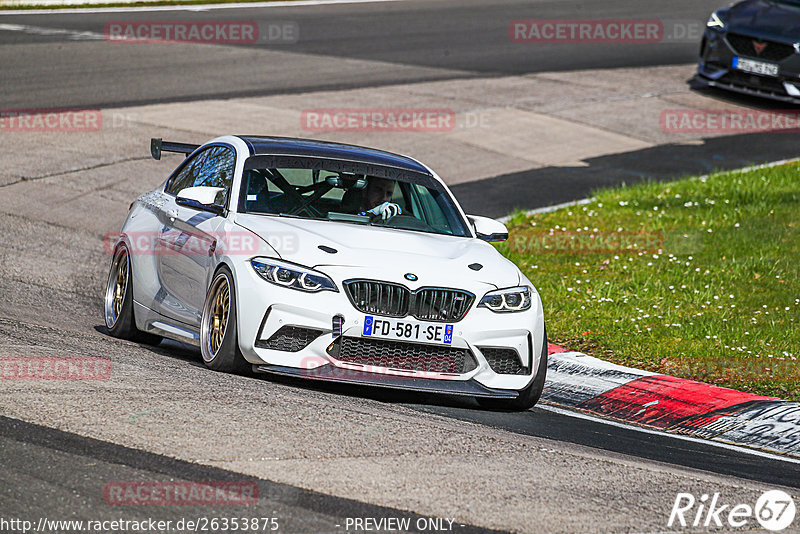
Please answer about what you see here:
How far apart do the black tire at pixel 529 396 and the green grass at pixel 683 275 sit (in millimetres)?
1664

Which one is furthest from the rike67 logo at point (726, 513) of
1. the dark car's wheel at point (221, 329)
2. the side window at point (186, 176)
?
the side window at point (186, 176)

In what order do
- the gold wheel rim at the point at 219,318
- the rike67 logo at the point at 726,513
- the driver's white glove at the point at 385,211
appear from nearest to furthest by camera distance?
1. the rike67 logo at the point at 726,513
2. the gold wheel rim at the point at 219,318
3. the driver's white glove at the point at 385,211

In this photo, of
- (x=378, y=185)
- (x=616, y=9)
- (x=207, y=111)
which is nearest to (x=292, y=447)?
(x=378, y=185)

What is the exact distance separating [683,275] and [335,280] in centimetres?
532

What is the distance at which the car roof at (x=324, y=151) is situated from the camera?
8617 millimetres

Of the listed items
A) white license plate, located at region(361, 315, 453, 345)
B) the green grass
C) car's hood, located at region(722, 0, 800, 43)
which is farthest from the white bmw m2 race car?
car's hood, located at region(722, 0, 800, 43)

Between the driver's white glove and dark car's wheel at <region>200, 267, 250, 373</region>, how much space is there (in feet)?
4.33

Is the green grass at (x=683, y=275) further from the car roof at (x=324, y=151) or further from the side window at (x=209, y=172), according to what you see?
the side window at (x=209, y=172)

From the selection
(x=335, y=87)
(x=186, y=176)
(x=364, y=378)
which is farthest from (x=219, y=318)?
(x=335, y=87)

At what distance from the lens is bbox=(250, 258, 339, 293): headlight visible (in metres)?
7.18

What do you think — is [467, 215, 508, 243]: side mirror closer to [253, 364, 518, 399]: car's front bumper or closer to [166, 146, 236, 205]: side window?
[253, 364, 518, 399]: car's front bumper

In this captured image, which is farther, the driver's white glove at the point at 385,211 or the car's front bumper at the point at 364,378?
the driver's white glove at the point at 385,211

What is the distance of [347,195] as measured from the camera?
853cm

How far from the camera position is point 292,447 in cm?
576
